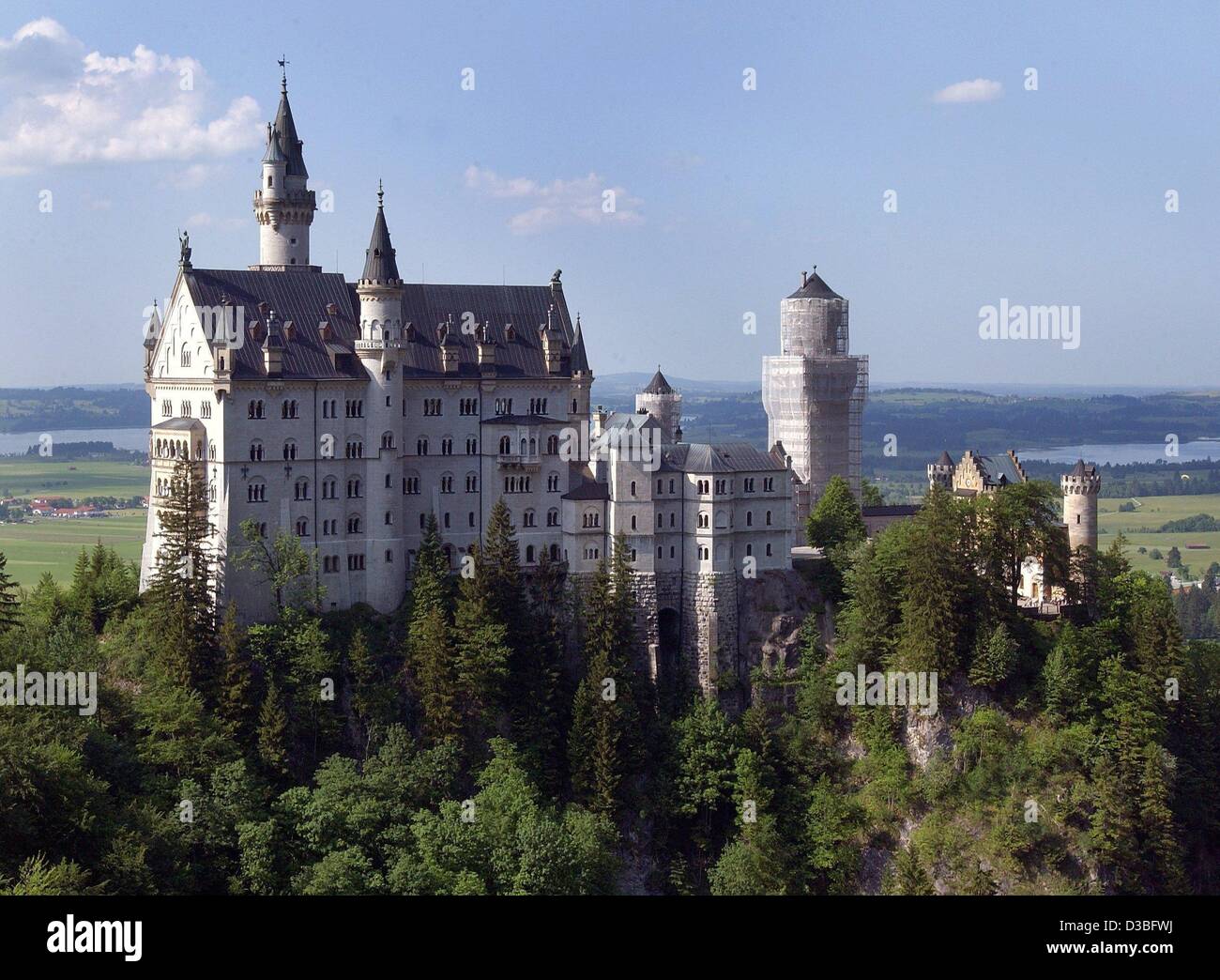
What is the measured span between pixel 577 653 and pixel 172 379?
2494 centimetres

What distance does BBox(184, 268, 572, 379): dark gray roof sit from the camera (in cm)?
8656

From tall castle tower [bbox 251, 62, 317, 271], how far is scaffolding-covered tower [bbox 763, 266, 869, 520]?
39610mm

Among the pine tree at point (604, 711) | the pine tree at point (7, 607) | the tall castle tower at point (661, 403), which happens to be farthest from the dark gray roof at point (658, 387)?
the pine tree at point (7, 607)

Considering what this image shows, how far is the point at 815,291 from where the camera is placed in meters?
124

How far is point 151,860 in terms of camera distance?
71.9 metres

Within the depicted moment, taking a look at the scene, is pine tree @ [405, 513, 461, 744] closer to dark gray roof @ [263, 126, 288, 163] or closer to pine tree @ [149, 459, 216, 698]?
pine tree @ [149, 459, 216, 698]

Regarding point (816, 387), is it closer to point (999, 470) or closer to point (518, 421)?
point (999, 470)

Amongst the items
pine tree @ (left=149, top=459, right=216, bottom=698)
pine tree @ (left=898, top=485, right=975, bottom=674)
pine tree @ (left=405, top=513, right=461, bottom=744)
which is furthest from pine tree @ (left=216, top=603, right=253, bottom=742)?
pine tree @ (left=898, top=485, right=975, bottom=674)

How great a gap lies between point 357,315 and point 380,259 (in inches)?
128

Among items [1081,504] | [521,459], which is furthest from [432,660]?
[1081,504]

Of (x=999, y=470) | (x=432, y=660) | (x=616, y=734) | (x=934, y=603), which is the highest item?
(x=999, y=470)
